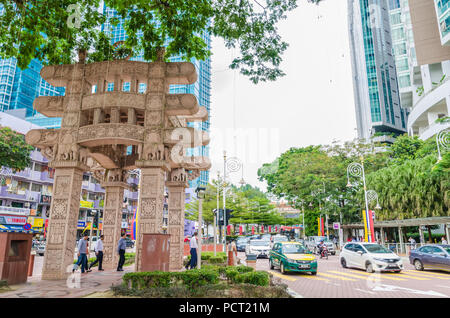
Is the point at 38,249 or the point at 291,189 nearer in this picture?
the point at 38,249

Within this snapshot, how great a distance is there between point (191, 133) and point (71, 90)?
5396 mm

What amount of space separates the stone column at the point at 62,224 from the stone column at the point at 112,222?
2.85 m

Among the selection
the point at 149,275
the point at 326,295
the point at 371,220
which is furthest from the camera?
the point at 371,220

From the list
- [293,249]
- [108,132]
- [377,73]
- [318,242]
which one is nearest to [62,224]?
[108,132]

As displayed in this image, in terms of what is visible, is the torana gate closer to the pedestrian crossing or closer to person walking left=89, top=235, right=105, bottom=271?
person walking left=89, top=235, right=105, bottom=271

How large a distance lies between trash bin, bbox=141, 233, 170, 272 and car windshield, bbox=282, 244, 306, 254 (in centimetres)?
730

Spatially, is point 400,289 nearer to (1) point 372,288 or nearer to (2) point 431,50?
(1) point 372,288

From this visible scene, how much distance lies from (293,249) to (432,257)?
7020 millimetres

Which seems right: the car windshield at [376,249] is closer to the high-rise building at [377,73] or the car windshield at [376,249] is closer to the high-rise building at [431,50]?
the high-rise building at [431,50]

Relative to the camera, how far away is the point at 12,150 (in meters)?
22.5

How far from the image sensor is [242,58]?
11.0 m

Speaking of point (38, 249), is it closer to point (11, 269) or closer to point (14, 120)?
point (14, 120)
